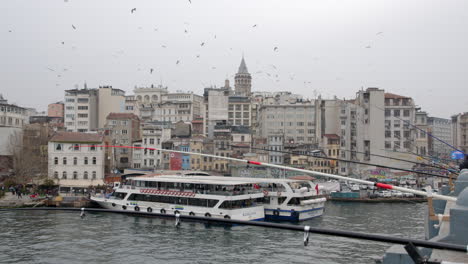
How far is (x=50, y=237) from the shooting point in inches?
848

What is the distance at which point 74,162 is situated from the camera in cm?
4178

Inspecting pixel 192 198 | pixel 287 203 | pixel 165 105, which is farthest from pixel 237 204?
pixel 165 105

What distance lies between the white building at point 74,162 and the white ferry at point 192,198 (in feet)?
35.1

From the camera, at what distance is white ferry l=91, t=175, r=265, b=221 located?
1055 inches

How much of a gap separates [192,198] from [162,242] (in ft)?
24.7

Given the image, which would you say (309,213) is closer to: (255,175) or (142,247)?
(142,247)

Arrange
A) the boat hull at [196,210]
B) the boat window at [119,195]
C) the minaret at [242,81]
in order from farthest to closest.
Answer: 1. the minaret at [242,81]
2. the boat window at [119,195]
3. the boat hull at [196,210]

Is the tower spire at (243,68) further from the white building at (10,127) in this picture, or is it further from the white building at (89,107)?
the white building at (10,127)

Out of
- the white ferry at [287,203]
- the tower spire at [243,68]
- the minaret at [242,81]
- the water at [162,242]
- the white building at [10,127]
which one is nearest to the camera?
the water at [162,242]

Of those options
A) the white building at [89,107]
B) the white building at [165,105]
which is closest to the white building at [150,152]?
the white building at [89,107]

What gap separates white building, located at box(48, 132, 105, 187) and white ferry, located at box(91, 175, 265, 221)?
10695 mm

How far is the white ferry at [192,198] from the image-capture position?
26797 millimetres

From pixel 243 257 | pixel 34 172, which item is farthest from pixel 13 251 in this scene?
pixel 34 172

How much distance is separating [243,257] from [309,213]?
12104mm
